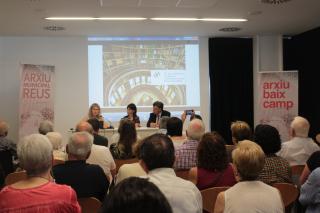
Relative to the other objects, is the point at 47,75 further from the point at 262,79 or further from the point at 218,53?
the point at 262,79

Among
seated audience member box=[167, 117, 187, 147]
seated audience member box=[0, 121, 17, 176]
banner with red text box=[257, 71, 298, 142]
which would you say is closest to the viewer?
seated audience member box=[167, 117, 187, 147]

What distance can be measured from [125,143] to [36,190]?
90.7 inches

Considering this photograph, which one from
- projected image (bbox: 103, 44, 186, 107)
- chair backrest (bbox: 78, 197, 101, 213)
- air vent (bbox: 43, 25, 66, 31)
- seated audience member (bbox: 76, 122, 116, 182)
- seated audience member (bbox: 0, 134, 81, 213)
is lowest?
chair backrest (bbox: 78, 197, 101, 213)

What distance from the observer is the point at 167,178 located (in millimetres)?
2113

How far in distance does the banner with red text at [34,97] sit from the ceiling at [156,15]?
807 millimetres

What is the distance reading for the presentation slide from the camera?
850cm

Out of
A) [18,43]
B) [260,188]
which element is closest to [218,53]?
[18,43]

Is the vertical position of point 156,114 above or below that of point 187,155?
above

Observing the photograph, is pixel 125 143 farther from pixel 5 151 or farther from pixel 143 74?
pixel 143 74

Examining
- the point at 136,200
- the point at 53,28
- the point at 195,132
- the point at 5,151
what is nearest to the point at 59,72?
the point at 53,28

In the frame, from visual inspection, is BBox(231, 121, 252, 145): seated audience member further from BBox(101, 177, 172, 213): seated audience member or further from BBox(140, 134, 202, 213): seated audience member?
BBox(101, 177, 172, 213): seated audience member

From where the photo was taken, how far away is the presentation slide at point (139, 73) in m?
8.50

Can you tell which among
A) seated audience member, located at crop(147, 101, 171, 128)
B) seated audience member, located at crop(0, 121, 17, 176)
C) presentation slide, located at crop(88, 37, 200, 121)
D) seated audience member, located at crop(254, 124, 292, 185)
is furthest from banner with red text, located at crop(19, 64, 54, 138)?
seated audience member, located at crop(254, 124, 292, 185)

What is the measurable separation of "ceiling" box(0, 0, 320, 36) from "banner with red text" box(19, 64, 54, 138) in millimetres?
807
